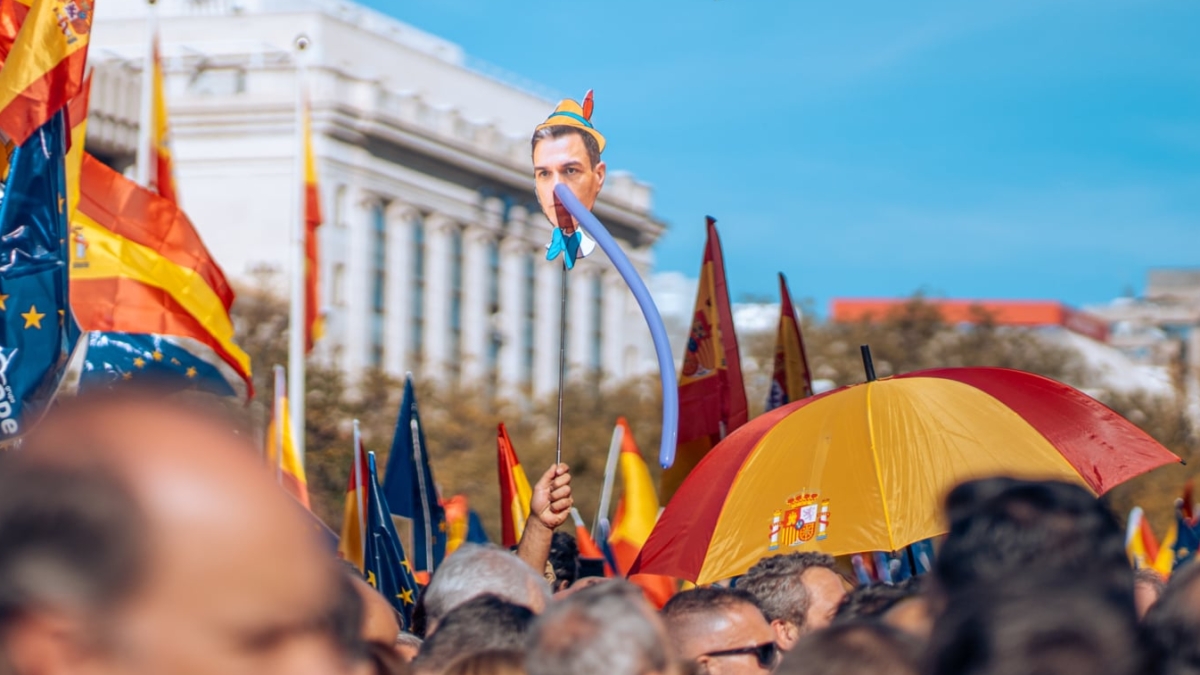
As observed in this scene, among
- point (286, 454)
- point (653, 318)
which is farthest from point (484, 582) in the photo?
point (286, 454)

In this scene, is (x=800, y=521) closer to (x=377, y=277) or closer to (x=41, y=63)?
(x=41, y=63)

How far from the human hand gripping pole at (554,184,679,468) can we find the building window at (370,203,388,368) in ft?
191

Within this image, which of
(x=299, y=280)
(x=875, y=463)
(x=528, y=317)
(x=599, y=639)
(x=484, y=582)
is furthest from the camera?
(x=528, y=317)

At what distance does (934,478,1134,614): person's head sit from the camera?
90.6 inches

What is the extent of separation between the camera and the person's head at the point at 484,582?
4.02 metres

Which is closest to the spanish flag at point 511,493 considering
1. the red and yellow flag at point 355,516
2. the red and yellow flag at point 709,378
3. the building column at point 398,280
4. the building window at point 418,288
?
the red and yellow flag at point 355,516

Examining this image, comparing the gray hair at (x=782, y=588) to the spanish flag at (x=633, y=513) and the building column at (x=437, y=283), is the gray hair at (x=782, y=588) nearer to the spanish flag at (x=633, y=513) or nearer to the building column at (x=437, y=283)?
the spanish flag at (x=633, y=513)

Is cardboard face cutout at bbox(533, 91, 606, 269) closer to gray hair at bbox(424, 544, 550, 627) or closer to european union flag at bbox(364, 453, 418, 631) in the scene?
european union flag at bbox(364, 453, 418, 631)

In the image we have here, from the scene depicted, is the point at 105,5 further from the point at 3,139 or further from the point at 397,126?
the point at 3,139

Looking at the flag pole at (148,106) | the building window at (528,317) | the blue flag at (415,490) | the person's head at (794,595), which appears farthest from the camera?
the building window at (528,317)

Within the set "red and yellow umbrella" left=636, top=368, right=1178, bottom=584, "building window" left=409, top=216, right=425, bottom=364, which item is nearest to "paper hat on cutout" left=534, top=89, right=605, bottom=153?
"red and yellow umbrella" left=636, top=368, right=1178, bottom=584

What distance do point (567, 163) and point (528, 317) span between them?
67.0 meters

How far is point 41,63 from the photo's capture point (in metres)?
8.23

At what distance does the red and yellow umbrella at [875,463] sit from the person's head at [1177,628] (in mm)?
3065
